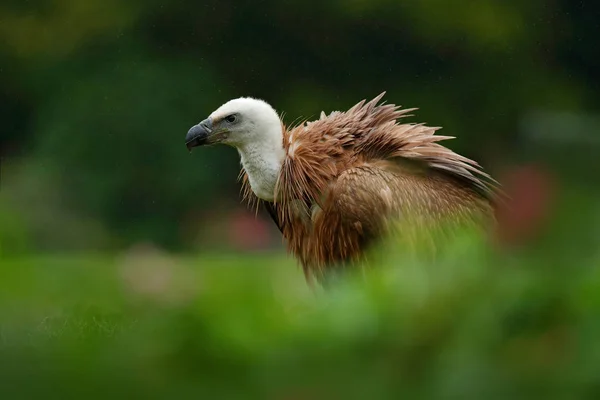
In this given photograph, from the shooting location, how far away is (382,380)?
1.67 meters

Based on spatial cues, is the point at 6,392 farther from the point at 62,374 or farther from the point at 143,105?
the point at 143,105

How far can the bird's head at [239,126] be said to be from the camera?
6574mm

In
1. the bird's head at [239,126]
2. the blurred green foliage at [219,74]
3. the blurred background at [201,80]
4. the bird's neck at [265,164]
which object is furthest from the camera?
the blurred green foliage at [219,74]

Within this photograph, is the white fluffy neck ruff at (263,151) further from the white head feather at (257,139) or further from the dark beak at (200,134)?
the dark beak at (200,134)

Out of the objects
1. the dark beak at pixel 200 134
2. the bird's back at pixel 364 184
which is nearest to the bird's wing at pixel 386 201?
the bird's back at pixel 364 184

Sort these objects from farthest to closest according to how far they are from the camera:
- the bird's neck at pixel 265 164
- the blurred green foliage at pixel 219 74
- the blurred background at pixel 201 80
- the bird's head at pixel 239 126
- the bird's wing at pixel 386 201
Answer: the blurred green foliage at pixel 219 74
the blurred background at pixel 201 80
the bird's head at pixel 239 126
the bird's neck at pixel 265 164
the bird's wing at pixel 386 201

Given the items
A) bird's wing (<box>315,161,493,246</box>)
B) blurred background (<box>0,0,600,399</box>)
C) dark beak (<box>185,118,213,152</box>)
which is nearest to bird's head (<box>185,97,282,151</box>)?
dark beak (<box>185,118,213,152</box>)

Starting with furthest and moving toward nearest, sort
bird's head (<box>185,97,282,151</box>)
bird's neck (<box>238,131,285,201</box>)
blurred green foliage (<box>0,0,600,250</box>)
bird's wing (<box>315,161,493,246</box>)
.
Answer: blurred green foliage (<box>0,0,600,250</box>), bird's head (<box>185,97,282,151</box>), bird's neck (<box>238,131,285,201</box>), bird's wing (<box>315,161,493,246</box>)

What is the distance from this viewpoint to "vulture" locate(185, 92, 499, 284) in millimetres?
5785

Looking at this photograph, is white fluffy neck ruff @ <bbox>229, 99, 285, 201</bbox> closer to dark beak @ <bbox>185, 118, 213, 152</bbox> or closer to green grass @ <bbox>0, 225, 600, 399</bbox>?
dark beak @ <bbox>185, 118, 213, 152</bbox>

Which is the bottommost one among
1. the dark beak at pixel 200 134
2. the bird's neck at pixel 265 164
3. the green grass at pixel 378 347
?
the green grass at pixel 378 347

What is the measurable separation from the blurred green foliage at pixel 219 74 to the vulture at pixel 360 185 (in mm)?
16253

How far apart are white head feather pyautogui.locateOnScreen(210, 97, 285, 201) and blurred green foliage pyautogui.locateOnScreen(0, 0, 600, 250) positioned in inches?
622

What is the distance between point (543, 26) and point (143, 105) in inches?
292
